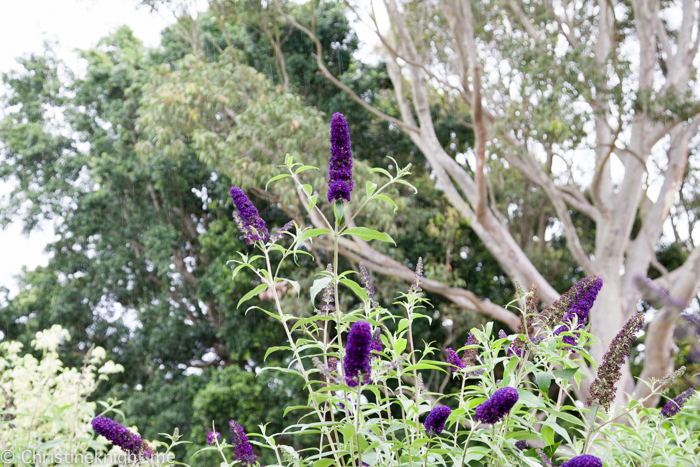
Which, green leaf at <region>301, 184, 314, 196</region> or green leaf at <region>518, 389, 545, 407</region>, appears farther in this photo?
green leaf at <region>301, 184, 314, 196</region>

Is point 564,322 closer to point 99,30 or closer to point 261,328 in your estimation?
point 261,328

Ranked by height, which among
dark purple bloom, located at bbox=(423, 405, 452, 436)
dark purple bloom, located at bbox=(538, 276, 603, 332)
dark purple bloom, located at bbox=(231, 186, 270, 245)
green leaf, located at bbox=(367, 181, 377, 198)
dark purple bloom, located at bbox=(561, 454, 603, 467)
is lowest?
dark purple bloom, located at bbox=(561, 454, 603, 467)

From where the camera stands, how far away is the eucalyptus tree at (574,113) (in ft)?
19.1

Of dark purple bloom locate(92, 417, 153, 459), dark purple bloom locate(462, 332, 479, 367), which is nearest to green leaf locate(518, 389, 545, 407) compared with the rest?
dark purple bloom locate(462, 332, 479, 367)

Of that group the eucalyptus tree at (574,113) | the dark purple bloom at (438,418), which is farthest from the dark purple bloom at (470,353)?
the eucalyptus tree at (574,113)

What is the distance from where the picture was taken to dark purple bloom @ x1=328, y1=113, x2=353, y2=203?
3.73ft

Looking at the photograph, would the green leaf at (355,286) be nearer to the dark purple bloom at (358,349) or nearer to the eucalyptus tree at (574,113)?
the dark purple bloom at (358,349)

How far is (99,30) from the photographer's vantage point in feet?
36.2

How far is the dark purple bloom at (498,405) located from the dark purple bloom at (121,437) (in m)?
0.65

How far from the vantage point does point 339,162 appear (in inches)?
45.7

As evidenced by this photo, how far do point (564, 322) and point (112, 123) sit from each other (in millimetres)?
10251

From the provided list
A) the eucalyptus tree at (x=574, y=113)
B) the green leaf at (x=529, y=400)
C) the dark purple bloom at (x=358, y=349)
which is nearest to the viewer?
the dark purple bloom at (x=358, y=349)

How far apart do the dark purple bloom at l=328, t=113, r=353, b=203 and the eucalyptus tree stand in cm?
455

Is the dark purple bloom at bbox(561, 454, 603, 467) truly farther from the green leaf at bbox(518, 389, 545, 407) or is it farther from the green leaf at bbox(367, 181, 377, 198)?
the green leaf at bbox(367, 181, 377, 198)
